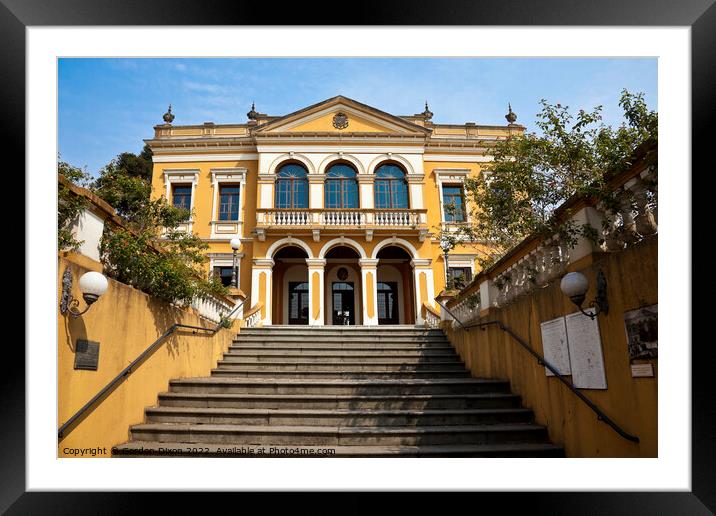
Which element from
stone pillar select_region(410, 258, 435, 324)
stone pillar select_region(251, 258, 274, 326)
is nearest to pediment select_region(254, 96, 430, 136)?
stone pillar select_region(410, 258, 435, 324)

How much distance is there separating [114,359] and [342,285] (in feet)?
46.5

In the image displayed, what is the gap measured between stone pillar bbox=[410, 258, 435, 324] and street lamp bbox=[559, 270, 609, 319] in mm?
12754

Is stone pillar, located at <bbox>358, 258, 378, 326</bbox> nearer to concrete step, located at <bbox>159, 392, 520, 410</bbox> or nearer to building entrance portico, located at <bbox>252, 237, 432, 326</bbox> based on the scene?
building entrance portico, located at <bbox>252, 237, 432, 326</bbox>

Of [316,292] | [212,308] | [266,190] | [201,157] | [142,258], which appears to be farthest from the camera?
[201,157]

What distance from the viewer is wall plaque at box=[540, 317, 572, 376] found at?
4402mm

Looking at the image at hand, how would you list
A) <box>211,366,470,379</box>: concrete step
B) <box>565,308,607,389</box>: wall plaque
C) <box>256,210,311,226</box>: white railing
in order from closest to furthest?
<box>565,308,607,389</box>: wall plaque < <box>211,366,470,379</box>: concrete step < <box>256,210,311,226</box>: white railing

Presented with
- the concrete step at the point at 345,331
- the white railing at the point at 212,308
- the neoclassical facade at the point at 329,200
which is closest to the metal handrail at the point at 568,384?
the concrete step at the point at 345,331

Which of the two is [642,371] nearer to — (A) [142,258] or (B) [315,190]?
(A) [142,258]

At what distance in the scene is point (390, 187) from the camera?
18.1 m

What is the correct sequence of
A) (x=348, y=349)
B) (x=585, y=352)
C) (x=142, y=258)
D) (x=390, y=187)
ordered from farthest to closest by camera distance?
1. (x=390, y=187)
2. (x=348, y=349)
3. (x=142, y=258)
4. (x=585, y=352)
